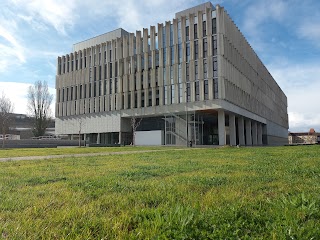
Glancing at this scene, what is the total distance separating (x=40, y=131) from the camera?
6869cm

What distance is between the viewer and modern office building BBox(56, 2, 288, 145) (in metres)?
52.4

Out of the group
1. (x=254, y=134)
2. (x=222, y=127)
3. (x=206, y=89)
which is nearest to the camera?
(x=206, y=89)

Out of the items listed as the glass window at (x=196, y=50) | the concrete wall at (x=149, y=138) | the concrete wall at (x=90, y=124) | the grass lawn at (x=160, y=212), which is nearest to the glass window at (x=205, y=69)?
the glass window at (x=196, y=50)

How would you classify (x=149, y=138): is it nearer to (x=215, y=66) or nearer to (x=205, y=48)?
(x=215, y=66)

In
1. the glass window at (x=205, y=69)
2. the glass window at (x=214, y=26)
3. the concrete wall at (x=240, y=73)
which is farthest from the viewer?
the glass window at (x=205, y=69)

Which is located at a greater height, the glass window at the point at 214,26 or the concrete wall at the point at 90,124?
the glass window at the point at 214,26

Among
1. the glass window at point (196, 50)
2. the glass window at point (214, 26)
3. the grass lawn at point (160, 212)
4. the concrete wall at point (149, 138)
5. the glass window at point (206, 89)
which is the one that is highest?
the glass window at point (214, 26)

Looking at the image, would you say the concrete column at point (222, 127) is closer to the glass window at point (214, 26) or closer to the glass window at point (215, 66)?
the glass window at point (215, 66)

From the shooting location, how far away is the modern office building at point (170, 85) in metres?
52.4

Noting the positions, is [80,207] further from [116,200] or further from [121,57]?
[121,57]

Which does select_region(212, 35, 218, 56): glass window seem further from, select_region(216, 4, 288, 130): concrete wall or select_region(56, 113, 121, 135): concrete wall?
select_region(56, 113, 121, 135): concrete wall

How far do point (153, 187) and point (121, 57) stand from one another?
6225cm

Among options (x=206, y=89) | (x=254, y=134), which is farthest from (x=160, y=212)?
(x=254, y=134)

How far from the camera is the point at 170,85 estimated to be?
56.2 metres
